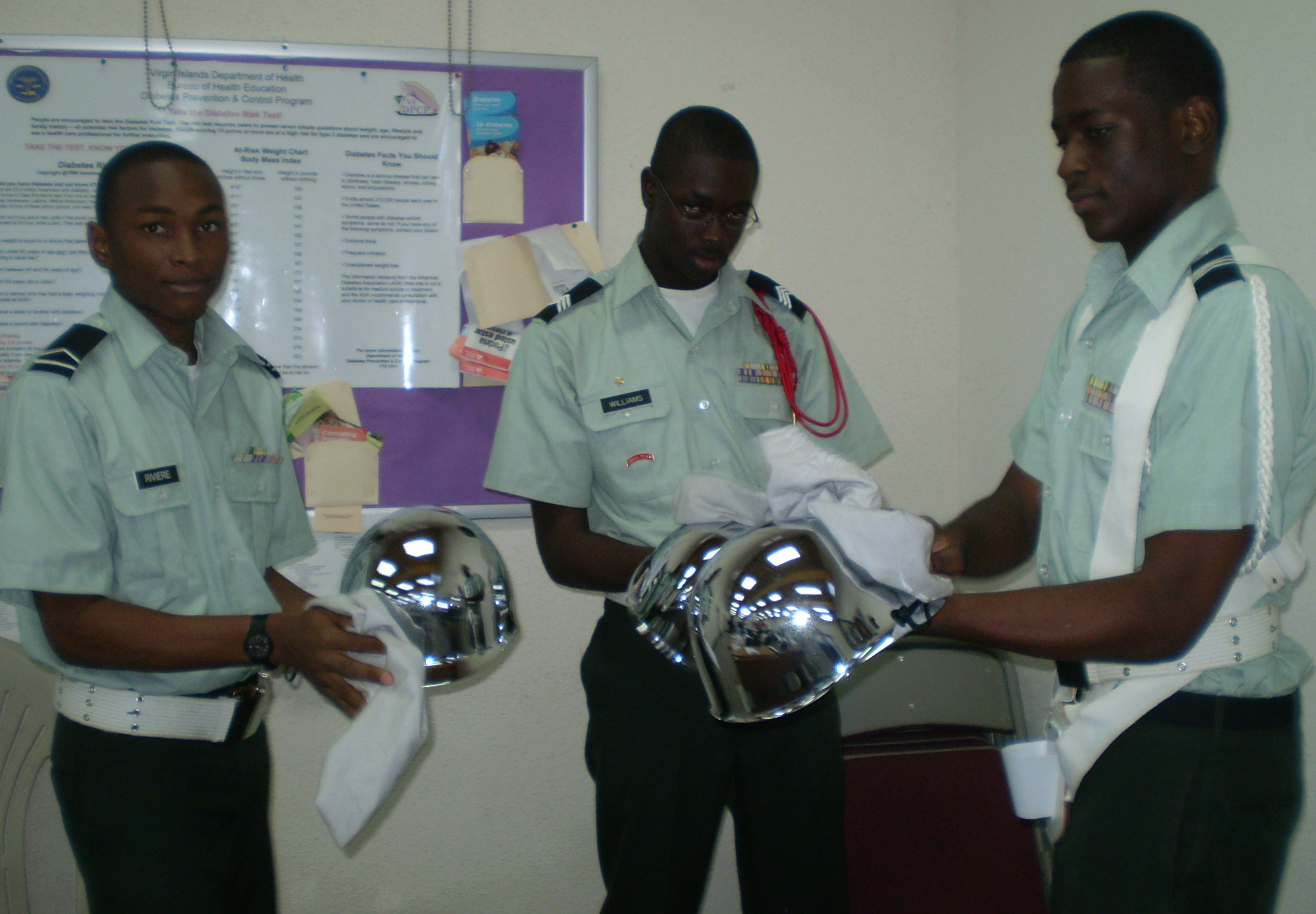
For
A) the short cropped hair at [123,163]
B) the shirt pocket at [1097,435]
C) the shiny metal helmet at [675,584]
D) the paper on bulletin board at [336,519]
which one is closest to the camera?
the shiny metal helmet at [675,584]

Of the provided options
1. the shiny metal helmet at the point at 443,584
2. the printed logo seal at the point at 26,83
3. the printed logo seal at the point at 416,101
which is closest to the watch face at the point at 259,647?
the shiny metal helmet at the point at 443,584

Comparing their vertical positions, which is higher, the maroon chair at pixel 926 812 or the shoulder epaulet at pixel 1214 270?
the shoulder epaulet at pixel 1214 270

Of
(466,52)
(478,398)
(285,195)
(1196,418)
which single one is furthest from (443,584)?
(466,52)

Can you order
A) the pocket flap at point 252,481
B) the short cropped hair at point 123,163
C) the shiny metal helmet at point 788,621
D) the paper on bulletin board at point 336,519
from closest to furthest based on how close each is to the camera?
the shiny metal helmet at point 788,621
the short cropped hair at point 123,163
the pocket flap at point 252,481
the paper on bulletin board at point 336,519

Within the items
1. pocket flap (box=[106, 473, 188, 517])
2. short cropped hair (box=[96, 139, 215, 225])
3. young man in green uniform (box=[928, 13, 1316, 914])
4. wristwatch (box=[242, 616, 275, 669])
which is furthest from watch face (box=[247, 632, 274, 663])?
young man in green uniform (box=[928, 13, 1316, 914])

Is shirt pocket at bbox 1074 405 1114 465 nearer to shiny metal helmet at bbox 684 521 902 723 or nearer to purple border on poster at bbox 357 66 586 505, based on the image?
shiny metal helmet at bbox 684 521 902 723

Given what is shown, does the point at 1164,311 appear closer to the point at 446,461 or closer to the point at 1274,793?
the point at 1274,793

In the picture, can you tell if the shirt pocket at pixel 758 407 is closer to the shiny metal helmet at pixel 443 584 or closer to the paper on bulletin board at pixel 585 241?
the shiny metal helmet at pixel 443 584

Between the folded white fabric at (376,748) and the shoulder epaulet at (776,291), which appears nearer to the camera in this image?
the folded white fabric at (376,748)

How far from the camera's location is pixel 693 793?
1352mm

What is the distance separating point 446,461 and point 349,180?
649 millimetres

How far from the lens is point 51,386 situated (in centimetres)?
109

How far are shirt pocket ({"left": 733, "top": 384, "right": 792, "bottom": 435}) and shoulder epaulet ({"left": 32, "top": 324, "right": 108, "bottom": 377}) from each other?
0.94 metres

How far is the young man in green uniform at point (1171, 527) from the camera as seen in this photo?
847 millimetres
